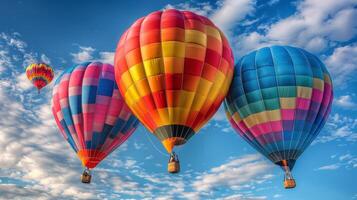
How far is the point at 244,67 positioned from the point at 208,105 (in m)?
5.04

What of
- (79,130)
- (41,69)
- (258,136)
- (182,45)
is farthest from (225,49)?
(41,69)

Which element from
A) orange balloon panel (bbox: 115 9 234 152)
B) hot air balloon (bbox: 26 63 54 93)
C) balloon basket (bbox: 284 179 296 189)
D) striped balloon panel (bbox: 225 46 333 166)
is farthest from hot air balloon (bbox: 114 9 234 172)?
hot air balloon (bbox: 26 63 54 93)

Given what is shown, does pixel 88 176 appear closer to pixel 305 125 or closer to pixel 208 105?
pixel 208 105

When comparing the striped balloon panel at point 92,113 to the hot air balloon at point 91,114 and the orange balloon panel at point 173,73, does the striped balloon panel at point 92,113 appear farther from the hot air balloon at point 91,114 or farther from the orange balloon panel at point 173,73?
the orange balloon panel at point 173,73

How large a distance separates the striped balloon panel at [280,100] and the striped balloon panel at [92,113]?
6.70 meters

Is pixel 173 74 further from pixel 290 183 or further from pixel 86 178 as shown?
pixel 290 183

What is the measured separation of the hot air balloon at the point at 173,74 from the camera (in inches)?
692

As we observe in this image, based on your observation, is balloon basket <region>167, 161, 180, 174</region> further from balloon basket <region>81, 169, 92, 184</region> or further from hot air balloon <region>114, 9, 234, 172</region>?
balloon basket <region>81, 169, 92, 184</region>

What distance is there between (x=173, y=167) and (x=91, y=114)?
7.11 meters

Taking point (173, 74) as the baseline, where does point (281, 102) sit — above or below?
above

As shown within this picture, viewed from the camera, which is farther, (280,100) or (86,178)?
(86,178)

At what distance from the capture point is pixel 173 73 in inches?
692

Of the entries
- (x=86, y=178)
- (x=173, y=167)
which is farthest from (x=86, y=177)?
(x=173, y=167)

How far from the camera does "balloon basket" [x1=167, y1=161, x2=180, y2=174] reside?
1727 cm
